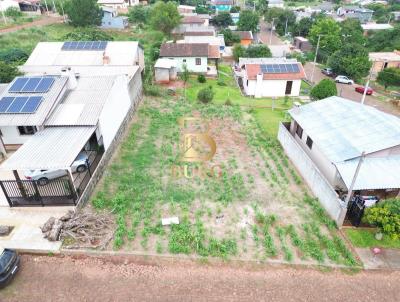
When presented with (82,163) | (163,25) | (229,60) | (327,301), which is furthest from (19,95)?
(163,25)

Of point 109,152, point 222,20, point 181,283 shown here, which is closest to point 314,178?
point 181,283

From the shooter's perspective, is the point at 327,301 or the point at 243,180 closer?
the point at 327,301

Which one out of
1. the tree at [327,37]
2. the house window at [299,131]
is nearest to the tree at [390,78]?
the tree at [327,37]

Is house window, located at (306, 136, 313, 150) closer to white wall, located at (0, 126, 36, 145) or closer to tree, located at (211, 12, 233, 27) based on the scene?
white wall, located at (0, 126, 36, 145)

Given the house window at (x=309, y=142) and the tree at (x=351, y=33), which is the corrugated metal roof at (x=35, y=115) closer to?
the house window at (x=309, y=142)

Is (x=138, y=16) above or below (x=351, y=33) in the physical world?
above

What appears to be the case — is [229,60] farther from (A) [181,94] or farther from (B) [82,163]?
(B) [82,163]

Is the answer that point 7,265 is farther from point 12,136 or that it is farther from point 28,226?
point 12,136
